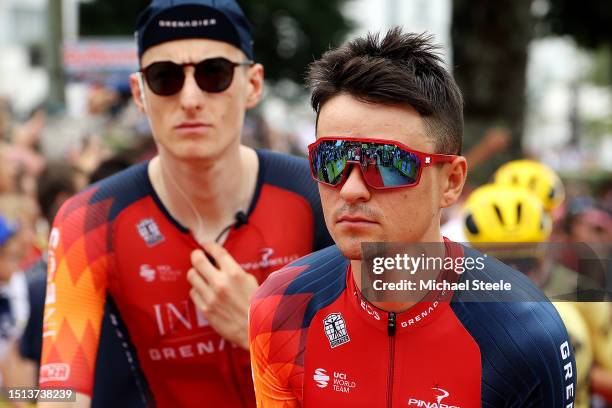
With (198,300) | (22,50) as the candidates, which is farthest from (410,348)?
(22,50)

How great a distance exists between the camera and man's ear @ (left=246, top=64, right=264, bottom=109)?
15.2 feet

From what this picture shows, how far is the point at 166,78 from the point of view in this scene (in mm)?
4316

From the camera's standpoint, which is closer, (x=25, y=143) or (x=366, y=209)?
(x=366, y=209)

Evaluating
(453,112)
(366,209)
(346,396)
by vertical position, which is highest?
(453,112)

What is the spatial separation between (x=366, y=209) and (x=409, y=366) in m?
0.50

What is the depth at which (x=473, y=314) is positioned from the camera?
293 centimetres

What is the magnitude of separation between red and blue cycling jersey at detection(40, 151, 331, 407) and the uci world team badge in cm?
128

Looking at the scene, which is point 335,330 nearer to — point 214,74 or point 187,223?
point 187,223

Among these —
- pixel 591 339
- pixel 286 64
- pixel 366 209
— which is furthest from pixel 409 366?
pixel 286 64

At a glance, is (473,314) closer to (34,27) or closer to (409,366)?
(409,366)

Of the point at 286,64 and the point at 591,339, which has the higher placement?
the point at 286,64

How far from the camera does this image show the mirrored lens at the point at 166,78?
4297 mm

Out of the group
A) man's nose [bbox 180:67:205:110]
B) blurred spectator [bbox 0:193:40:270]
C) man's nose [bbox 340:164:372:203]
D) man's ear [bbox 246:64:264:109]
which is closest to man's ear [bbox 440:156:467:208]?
man's nose [bbox 340:164:372:203]

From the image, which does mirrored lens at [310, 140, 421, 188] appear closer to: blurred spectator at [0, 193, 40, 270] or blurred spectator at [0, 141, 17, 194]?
blurred spectator at [0, 193, 40, 270]
